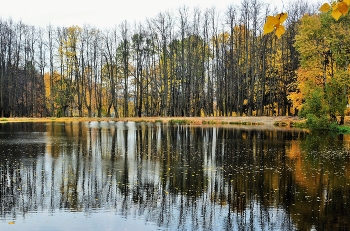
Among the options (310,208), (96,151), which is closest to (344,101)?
(96,151)

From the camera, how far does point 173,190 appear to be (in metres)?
9.95

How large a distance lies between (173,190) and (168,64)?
5360 centimetres

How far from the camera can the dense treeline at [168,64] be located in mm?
53312

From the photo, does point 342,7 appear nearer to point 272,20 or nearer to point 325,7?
point 325,7

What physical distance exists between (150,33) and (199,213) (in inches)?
2175

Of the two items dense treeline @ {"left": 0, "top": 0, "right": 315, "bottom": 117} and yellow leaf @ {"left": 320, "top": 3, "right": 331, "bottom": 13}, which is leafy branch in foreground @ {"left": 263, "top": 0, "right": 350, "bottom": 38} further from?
dense treeline @ {"left": 0, "top": 0, "right": 315, "bottom": 117}

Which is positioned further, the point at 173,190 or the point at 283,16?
the point at 173,190

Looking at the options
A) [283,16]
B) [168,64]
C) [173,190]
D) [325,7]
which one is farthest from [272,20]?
[168,64]

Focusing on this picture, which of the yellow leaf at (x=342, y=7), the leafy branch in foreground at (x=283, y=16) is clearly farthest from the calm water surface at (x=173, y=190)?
the yellow leaf at (x=342, y=7)

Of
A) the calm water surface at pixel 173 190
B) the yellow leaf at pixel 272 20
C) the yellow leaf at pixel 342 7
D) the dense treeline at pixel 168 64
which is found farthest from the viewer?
the dense treeline at pixel 168 64

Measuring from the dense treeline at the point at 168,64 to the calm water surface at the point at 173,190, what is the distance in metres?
36.6

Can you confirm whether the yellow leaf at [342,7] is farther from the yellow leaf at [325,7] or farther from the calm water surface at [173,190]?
the calm water surface at [173,190]

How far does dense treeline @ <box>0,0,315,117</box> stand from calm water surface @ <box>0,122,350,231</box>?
120 feet

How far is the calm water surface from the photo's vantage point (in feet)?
24.1
